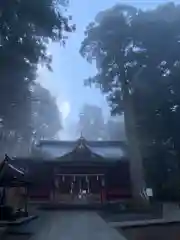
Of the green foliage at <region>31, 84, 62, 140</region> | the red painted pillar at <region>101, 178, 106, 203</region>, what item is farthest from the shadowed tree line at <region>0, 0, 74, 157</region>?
the green foliage at <region>31, 84, 62, 140</region>

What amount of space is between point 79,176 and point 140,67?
861cm

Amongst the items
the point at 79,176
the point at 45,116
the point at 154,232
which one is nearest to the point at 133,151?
the point at 79,176

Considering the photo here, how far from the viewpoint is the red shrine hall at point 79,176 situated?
28.8 metres

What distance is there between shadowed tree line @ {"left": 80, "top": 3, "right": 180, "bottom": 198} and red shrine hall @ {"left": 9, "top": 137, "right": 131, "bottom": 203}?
2711 mm

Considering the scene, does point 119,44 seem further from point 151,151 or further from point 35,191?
point 35,191

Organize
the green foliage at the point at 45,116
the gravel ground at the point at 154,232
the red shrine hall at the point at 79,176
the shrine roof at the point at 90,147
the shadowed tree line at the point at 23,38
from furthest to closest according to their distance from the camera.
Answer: the green foliage at the point at 45,116
the shrine roof at the point at 90,147
the red shrine hall at the point at 79,176
the gravel ground at the point at 154,232
the shadowed tree line at the point at 23,38

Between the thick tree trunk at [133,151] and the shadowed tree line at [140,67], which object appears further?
the thick tree trunk at [133,151]

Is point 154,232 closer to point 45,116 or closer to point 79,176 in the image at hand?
point 79,176

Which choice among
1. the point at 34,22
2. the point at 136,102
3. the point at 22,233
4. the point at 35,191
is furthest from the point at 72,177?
the point at 34,22

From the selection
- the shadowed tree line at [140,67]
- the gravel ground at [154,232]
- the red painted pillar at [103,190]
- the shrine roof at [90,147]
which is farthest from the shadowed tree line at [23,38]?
the shrine roof at [90,147]

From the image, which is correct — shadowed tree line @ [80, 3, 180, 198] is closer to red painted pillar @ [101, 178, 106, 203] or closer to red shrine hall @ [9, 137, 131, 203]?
red shrine hall @ [9, 137, 131, 203]

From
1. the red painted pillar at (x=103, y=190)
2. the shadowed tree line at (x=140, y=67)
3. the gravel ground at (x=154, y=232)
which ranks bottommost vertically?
the gravel ground at (x=154, y=232)

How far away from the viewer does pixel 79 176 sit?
29406 mm

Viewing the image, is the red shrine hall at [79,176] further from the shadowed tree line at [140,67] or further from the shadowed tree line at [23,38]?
the shadowed tree line at [23,38]
